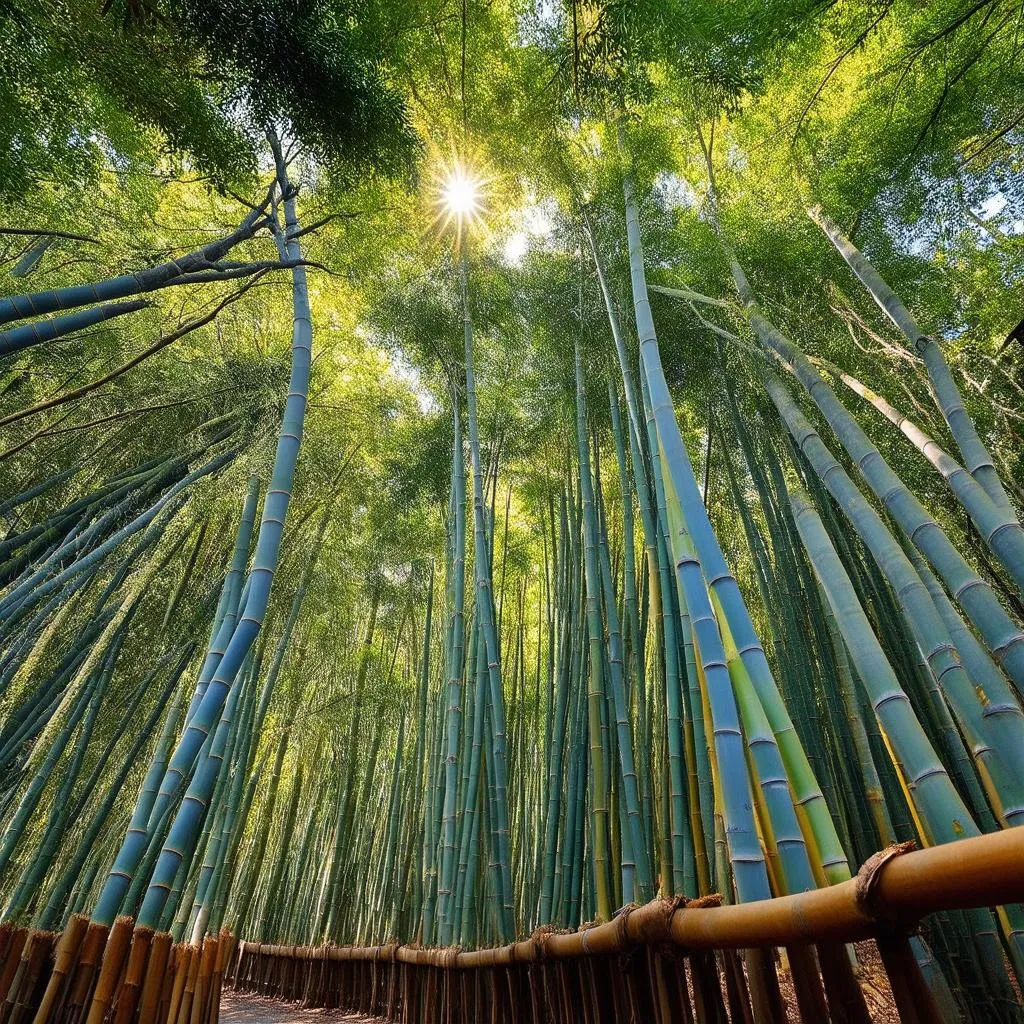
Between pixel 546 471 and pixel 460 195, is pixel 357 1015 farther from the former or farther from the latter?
pixel 460 195

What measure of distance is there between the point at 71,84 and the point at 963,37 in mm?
3813

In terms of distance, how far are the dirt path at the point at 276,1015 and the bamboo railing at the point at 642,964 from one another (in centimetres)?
99

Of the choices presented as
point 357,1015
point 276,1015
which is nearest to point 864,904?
point 357,1015

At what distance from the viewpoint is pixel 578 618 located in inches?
135

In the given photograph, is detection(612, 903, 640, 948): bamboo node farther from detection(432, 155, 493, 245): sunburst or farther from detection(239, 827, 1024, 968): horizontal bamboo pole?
detection(432, 155, 493, 245): sunburst

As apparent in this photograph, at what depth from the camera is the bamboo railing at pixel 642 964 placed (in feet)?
2.16

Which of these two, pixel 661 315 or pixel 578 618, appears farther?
pixel 661 315

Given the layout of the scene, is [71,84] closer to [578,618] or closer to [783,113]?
[578,618]

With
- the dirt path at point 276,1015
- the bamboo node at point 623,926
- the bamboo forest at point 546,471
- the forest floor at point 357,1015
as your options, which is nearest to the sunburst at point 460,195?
the bamboo forest at point 546,471

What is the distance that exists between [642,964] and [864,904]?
0.75 m

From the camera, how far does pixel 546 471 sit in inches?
205

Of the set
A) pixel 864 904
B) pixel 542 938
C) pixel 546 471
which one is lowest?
pixel 864 904

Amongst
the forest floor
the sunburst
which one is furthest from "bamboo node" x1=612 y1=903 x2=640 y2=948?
the sunburst

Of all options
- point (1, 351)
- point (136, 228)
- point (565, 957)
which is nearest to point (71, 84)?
point (1, 351)
